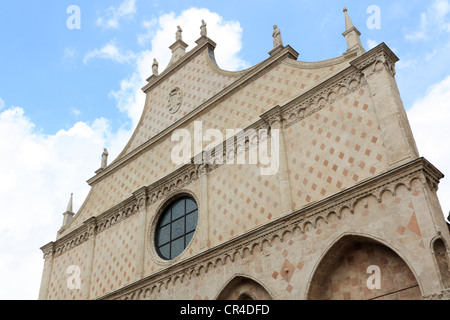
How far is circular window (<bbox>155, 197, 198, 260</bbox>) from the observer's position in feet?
46.2

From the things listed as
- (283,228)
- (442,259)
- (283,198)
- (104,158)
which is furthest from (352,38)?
(104,158)

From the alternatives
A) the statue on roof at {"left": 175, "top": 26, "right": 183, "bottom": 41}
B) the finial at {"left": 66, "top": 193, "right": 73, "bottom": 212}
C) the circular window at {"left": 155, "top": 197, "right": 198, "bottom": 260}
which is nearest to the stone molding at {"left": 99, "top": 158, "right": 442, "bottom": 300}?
the circular window at {"left": 155, "top": 197, "right": 198, "bottom": 260}

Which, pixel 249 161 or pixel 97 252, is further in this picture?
pixel 97 252

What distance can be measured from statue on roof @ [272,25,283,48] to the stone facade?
42 centimetres

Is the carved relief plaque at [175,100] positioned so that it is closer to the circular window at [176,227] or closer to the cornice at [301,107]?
the cornice at [301,107]

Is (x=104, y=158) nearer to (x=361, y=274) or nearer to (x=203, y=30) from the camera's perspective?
(x=203, y=30)

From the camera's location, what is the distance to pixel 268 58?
13898mm

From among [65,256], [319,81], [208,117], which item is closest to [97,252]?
[65,256]

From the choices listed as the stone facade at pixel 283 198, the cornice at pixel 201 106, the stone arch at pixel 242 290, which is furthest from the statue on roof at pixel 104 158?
the stone arch at pixel 242 290

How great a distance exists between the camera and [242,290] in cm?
1177

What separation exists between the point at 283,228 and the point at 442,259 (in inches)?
138

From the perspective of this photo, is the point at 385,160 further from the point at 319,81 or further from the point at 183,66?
the point at 183,66

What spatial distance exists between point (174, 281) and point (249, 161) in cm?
371

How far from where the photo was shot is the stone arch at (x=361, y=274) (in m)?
9.39
